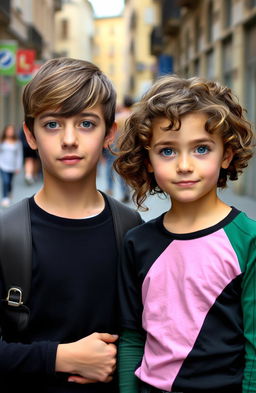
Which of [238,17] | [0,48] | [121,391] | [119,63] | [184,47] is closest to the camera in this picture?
[121,391]

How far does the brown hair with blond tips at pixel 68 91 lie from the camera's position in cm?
209

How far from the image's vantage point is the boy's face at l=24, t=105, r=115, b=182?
2.08 m

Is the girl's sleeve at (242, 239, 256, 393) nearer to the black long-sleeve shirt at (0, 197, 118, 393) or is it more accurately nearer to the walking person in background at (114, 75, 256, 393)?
the walking person in background at (114, 75, 256, 393)

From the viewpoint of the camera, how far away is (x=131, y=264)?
2.07 meters

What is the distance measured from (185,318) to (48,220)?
1.77ft

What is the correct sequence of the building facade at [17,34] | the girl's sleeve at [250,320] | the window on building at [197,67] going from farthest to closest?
the building facade at [17,34] < the window on building at [197,67] < the girl's sleeve at [250,320]

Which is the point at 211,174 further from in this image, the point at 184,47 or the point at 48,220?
the point at 184,47

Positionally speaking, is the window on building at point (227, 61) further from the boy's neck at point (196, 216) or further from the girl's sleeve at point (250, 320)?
the girl's sleeve at point (250, 320)

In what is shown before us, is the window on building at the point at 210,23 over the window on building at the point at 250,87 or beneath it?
over

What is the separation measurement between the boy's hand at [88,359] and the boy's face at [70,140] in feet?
1.61

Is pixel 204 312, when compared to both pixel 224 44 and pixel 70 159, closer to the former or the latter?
pixel 70 159

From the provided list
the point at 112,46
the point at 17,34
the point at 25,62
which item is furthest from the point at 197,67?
the point at 112,46

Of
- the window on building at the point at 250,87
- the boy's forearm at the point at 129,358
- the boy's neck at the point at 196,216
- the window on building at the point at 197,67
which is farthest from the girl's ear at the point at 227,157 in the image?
the window on building at the point at 197,67

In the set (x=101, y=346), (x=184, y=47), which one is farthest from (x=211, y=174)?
(x=184, y=47)
